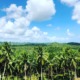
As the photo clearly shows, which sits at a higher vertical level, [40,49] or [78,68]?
[40,49]

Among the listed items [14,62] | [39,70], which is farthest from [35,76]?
[14,62]

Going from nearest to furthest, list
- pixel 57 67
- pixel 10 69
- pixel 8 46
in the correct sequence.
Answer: pixel 8 46 < pixel 10 69 < pixel 57 67

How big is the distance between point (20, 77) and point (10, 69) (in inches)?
210

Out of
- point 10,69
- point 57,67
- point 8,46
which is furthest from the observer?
point 57,67

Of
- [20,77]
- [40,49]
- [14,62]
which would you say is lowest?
[20,77]

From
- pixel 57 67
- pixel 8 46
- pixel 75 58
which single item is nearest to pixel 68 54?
pixel 75 58

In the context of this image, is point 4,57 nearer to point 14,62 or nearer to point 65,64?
point 14,62

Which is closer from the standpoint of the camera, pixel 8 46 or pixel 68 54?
pixel 8 46

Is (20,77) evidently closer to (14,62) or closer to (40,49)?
(14,62)

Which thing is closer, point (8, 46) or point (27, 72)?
point (8, 46)

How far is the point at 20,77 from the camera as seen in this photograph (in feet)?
236

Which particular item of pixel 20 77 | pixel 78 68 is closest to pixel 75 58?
pixel 78 68

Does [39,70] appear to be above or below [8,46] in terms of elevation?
below

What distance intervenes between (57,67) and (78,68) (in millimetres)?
7270
